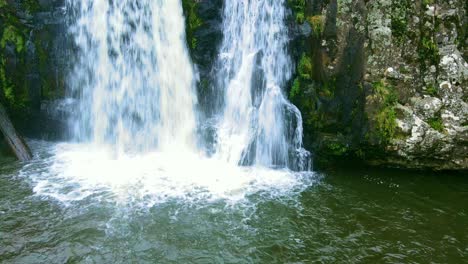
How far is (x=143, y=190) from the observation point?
870 centimetres

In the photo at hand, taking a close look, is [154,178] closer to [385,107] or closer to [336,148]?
[336,148]

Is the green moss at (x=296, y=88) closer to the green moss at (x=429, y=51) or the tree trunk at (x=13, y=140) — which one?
the green moss at (x=429, y=51)

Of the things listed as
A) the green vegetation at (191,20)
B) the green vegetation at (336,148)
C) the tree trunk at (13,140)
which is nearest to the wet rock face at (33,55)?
the tree trunk at (13,140)

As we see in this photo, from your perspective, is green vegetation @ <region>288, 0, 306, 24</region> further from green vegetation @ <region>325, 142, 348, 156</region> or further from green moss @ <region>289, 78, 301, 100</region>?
green vegetation @ <region>325, 142, 348, 156</region>

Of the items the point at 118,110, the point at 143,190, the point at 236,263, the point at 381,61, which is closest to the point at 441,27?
the point at 381,61

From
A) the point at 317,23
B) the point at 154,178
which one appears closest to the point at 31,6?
the point at 154,178

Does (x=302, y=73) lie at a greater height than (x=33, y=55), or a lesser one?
lesser

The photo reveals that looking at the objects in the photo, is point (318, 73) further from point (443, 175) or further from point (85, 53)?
point (85, 53)

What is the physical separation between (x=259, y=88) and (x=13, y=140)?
6.84 m

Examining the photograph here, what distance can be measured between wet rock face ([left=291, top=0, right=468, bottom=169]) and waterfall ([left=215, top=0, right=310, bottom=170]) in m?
0.99

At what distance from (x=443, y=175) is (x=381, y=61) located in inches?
122

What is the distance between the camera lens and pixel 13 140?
34.8 ft

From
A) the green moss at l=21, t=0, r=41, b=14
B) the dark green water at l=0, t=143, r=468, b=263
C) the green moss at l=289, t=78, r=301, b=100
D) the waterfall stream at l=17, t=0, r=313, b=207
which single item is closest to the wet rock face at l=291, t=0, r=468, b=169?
the green moss at l=289, t=78, r=301, b=100

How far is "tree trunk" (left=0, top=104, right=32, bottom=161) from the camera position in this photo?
34.3 ft
